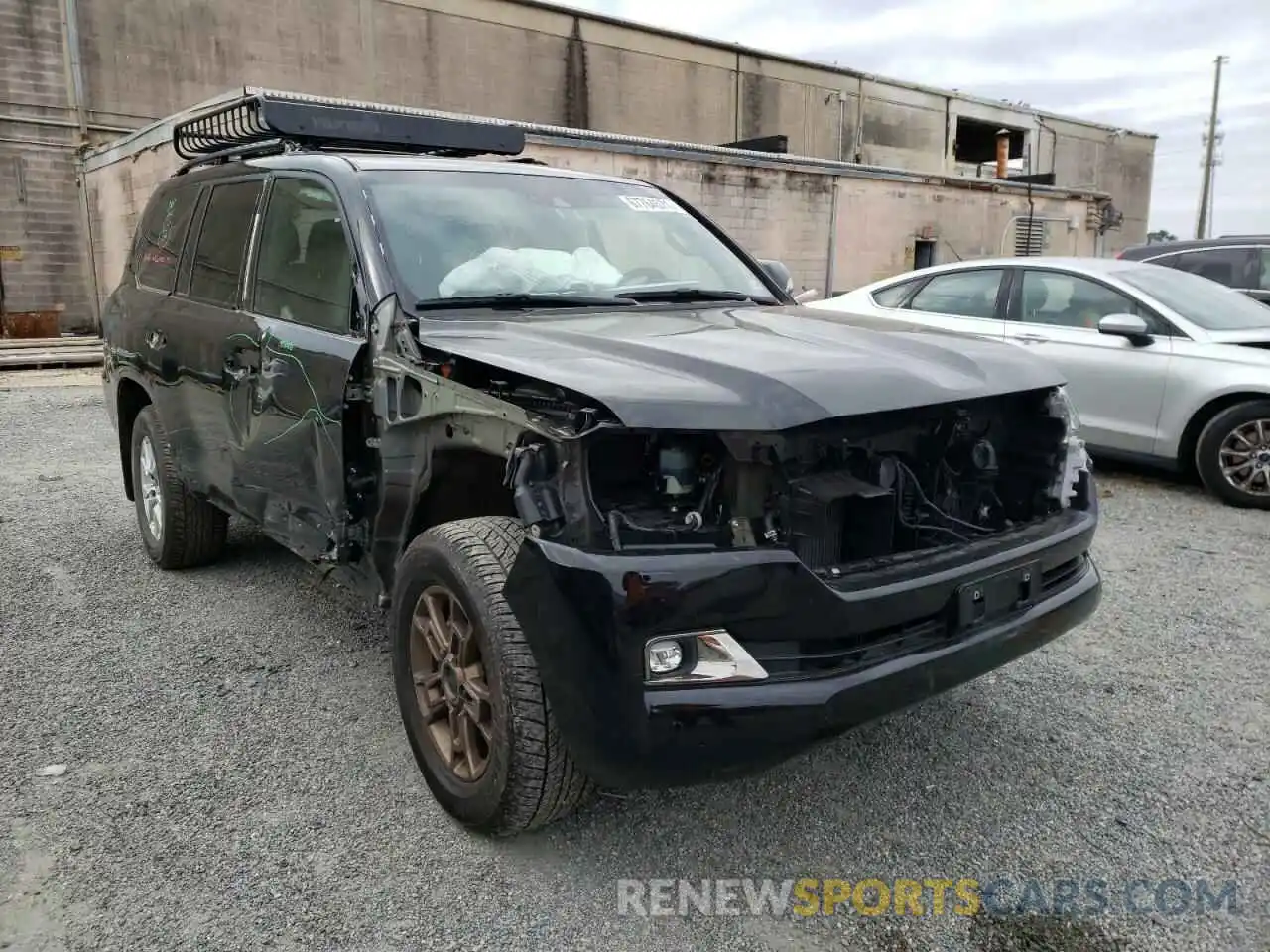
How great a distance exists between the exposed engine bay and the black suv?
25.0 feet

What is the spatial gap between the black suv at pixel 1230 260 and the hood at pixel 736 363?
25.6 ft

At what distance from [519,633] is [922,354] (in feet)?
4.73

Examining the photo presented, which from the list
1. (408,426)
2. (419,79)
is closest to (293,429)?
(408,426)

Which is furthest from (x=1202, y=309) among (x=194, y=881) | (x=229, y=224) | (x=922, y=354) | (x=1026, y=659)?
(x=194, y=881)

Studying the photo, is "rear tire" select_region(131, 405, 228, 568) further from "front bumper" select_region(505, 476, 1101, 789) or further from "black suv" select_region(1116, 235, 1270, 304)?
"black suv" select_region(1116, 235, 1270, 304)

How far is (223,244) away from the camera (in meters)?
4.11

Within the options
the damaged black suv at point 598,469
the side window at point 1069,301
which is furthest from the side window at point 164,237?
the side window at point 1069,301

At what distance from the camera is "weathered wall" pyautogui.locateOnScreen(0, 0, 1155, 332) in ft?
57.1

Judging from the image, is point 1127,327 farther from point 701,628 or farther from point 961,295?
point 701,628

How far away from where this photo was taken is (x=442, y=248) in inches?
131

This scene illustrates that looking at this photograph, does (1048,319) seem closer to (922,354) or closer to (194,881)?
(922,354)

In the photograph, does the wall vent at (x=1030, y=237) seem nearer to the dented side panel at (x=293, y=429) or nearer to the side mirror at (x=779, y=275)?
the side mirror at (x=779, y=275)

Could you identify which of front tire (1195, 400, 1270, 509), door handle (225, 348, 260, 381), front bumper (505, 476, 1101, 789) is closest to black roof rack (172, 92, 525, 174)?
door handle (225, 348, 260, 381)

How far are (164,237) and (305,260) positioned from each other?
1.66 m
